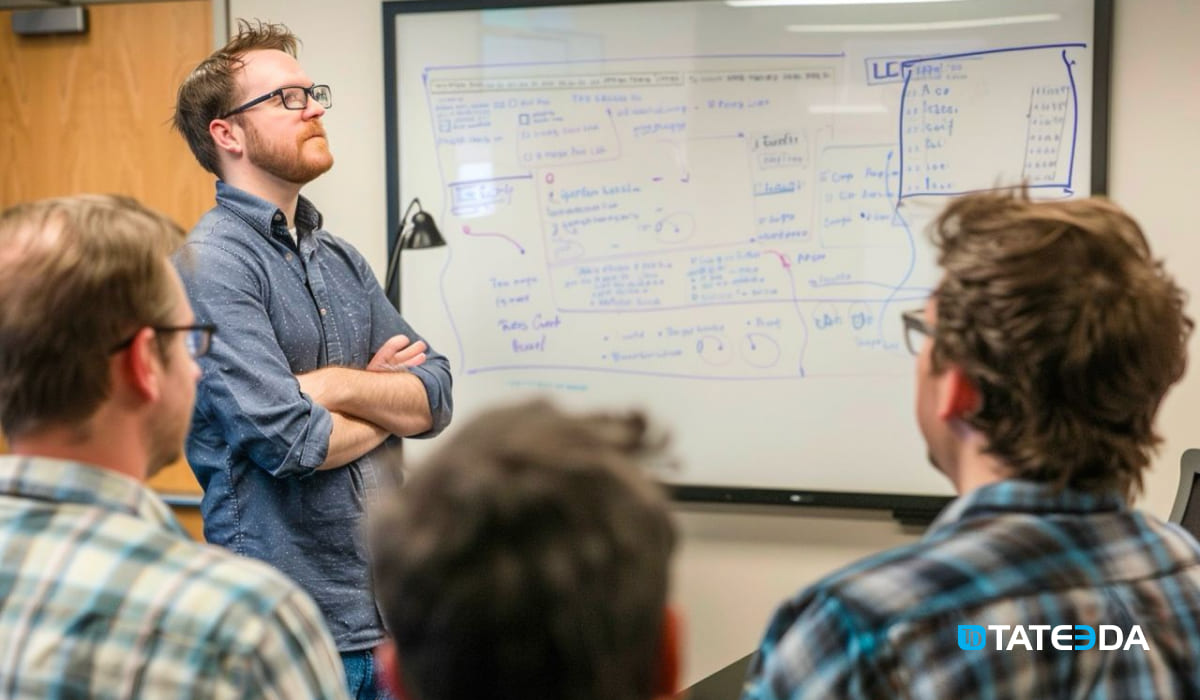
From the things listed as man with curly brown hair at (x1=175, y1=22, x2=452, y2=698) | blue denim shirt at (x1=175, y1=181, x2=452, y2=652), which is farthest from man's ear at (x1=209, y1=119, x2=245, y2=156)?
blue denim shirt at (x1=175, y1=181, x2=452, y2=652)

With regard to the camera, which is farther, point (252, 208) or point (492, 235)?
point (492, 235)

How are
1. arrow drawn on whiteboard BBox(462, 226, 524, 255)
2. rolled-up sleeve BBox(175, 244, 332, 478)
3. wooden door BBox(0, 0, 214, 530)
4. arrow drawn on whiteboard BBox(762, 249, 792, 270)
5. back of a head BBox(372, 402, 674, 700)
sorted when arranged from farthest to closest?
wooden door BBox(0, 0, 214, 530)
arrow drawn on whiteboard BBox(462, 226, 524, 255)
arrow drawn on whiteboard BBox(762, 249, 792, 270)
rolled-up sleeve BBox(175, 244, 332, 478)
back of a head BBox(372, 402, 674, 700)

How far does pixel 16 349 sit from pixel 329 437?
1.03m

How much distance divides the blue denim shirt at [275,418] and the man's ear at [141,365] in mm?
888

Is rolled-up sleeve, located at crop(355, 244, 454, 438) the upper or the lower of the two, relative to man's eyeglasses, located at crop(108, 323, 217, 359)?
lower

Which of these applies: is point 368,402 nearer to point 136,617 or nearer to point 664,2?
point 136,617

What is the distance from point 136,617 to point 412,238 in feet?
7.14

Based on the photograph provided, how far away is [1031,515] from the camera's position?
42.1 inches

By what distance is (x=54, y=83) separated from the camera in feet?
11.1

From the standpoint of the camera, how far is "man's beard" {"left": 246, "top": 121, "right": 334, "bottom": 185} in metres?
2.29

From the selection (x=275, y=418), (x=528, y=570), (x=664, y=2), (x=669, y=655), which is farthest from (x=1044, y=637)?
(x=664, y=2)

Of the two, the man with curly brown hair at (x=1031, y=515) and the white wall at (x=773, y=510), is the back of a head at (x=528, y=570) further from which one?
the white wall at (x=773, y=510)

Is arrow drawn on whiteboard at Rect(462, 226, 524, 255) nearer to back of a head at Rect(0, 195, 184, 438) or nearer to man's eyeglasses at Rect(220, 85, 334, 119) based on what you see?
man's eyeglasses at Rect(220, 85, 334, 119)

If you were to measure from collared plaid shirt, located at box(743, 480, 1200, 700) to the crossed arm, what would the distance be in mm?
1224
